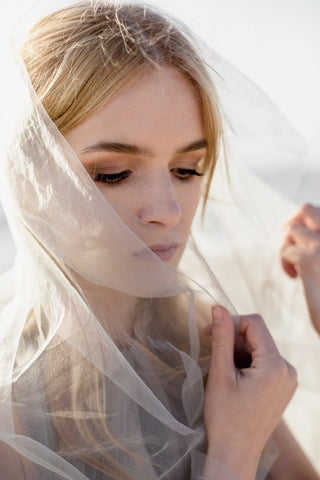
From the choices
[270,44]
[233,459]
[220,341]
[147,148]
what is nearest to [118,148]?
[147,148]

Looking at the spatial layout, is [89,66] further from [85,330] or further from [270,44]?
[270,44]

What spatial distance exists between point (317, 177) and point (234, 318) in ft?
2.50

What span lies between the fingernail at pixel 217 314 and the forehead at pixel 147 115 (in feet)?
1.20

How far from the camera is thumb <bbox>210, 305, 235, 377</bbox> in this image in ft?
3.43

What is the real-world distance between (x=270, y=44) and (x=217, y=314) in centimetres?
93

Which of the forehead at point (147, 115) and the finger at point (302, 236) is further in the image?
the finger at point (302, 236)

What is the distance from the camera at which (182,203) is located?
113 centimetres

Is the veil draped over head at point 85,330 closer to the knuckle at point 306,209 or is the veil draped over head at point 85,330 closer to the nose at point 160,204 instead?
the nose at point 160,204

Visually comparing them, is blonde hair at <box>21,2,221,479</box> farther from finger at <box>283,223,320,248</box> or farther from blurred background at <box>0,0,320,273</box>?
finger at <box>283,223,320,248</box>

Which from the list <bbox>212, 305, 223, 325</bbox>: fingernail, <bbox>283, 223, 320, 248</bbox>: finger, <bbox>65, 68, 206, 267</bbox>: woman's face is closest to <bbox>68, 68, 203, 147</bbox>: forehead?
<bbox>65, 68, 206, 267</bbox>: woman's face

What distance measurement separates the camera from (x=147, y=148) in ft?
3.20

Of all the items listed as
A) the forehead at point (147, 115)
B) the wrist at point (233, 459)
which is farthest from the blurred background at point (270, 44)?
the wrist at point (233, 459)

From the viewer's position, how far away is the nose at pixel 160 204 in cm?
100

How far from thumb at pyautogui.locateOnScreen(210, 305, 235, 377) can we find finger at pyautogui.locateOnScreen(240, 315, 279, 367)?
1.7 inches
